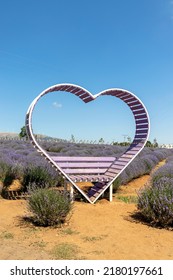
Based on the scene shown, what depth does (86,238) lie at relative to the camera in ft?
17.6

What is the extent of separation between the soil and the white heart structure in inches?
47.2

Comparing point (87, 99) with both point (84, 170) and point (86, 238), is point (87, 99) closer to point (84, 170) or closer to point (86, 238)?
point (84, 170)

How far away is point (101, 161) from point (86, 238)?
4.11 m

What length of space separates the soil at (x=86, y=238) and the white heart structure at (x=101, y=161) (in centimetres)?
120

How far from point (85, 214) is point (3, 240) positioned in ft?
7.03

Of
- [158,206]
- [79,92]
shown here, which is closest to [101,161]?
[79,92]

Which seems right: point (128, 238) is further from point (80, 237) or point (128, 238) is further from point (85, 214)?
point (85, 214)

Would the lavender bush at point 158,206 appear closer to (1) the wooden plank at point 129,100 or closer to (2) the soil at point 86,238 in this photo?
(2) the soil at point 86,238

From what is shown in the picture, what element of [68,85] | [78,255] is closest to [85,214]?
[78,255]

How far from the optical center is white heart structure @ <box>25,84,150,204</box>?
820 centimetres

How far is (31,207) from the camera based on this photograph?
6.08m

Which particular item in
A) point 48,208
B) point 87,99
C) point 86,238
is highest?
point 87,99

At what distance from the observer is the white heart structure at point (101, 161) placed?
820 cm

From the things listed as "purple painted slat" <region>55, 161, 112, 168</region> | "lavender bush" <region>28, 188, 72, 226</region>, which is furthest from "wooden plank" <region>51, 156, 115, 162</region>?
"lavender bush" <region>28, 188, 72, 226</region>
